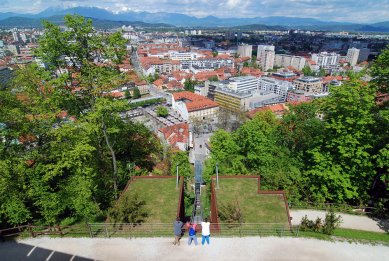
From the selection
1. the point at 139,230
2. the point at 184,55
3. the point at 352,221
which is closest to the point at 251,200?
the point at 352,221

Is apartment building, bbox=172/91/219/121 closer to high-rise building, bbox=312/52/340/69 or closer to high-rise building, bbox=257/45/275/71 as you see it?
high-rise building, bbox=257/45/275/71

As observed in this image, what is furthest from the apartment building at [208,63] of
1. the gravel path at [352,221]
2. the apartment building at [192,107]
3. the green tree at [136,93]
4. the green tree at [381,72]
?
the gravel path at [352,221]

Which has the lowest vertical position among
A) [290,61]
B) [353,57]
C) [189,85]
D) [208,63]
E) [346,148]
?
[189,85]

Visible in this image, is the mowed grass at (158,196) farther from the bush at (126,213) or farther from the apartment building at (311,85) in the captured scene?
the apartment building at (311,85)

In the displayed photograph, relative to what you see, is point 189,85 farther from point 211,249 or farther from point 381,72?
point 211,249

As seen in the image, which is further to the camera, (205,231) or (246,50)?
(246,50)

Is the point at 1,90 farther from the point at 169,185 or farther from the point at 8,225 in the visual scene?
the point at 169,185

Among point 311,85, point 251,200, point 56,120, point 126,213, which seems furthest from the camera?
point 311,85
